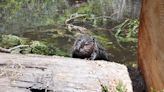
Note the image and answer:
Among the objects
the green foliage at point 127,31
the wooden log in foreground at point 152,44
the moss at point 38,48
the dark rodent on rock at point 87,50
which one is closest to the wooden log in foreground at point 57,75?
the wooden log in foreground at point 152,44

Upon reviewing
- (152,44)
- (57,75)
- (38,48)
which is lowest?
(38,48)

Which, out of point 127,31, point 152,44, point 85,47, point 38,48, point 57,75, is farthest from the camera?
point 127,31

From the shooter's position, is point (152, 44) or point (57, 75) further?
point (57, 75)

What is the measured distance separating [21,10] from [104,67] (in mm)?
5089

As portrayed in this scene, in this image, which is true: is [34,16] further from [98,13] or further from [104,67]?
[104,67]

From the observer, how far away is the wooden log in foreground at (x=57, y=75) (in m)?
3.23

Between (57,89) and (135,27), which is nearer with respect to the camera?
(57,89)

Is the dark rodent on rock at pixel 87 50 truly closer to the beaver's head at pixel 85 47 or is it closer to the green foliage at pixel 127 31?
the beaver's head at pixel 85 47

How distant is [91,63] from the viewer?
4.13 metres

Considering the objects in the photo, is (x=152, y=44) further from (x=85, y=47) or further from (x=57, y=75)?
(x=85, y=47)

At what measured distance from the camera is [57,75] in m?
3.54

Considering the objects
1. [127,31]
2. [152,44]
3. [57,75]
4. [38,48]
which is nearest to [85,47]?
[57,75]

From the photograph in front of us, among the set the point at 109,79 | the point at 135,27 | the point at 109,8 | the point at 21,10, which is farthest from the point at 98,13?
the point at 109,79

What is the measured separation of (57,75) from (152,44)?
3.46 feet
